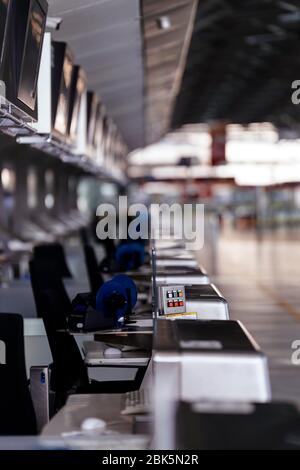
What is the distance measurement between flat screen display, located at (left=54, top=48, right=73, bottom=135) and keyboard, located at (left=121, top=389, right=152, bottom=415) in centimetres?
388

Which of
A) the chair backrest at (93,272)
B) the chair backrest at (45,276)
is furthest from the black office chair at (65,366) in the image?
the chair backrest at (93,272)

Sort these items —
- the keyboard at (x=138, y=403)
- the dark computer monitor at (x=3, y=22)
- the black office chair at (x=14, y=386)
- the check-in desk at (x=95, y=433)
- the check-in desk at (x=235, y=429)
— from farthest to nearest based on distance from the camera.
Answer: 1. the dark computer monitor at (x=3, y=22)
2. the black office chair at (x=14, y=386)
3. the keyboard at (x=138, y=403)
4. the check-in desk at (x=95, y=433)
5. the check-in desk at (x=235, y=429)

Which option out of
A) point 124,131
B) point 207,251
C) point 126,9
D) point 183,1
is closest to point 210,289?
point 126,9

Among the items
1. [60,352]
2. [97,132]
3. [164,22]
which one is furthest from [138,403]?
[97,132]

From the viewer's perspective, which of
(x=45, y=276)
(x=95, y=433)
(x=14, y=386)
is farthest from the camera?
(x=45, y=276)

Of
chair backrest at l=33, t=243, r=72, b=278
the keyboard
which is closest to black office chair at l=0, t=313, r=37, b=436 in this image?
the keyboard

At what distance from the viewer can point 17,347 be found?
172 inches

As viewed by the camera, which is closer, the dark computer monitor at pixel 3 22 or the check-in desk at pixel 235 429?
the check-in desk at pixel 235 429

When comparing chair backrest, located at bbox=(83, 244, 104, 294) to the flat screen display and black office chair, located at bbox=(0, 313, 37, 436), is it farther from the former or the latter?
black office chair, located at bbox=(0, 313, 37, 436)

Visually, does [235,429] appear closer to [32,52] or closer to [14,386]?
[14,386]

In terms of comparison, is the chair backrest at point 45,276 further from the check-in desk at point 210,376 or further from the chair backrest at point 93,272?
the check-in desk at point 210,376

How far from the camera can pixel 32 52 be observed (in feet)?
19.5

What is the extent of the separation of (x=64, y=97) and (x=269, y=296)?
7699 mm

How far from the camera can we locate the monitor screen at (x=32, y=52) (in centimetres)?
571
